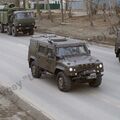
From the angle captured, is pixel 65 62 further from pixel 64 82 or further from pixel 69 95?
pixel 69 95

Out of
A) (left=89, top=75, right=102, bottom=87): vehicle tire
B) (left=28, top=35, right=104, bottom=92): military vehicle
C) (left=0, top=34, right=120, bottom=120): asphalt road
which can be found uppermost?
(left=28, top=35, right=104, bottom=92): military vehicle

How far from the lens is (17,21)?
37.7 meters

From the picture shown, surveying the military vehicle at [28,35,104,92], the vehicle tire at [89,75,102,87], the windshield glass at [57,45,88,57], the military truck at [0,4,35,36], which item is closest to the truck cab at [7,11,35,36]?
the military truck at [0,4,35,36]

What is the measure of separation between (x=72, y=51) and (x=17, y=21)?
2309 cm

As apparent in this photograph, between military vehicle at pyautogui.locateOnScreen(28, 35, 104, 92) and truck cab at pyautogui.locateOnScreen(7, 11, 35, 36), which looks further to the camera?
truck cab at pyautogui.locateOnScreen(7, 11, 35, 36)

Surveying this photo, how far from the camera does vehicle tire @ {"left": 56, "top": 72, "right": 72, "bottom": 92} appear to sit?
14.2 metres

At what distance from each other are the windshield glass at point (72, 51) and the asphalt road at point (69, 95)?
120 cm

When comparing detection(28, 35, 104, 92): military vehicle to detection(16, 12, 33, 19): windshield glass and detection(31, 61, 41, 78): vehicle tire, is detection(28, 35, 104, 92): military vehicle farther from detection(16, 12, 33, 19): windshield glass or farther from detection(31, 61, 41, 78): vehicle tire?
detection(16, 12, 33, 19): windshield glass

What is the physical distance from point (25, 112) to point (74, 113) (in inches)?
55.7

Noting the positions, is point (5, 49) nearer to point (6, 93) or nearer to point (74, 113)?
point (6, 93)

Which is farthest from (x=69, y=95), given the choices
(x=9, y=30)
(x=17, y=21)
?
(x=9, y=30)

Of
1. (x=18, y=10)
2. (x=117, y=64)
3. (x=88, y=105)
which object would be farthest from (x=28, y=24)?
(x=88, y=105)

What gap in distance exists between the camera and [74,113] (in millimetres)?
12016

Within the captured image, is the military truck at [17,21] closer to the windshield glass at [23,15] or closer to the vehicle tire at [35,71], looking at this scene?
the windshield glass at [23,15]
